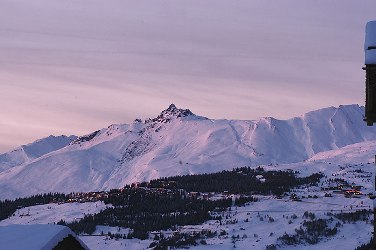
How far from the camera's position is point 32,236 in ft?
64.1

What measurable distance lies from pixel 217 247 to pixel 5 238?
15714 cm

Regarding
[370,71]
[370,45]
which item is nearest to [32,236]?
[370,71]

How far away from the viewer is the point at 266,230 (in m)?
197

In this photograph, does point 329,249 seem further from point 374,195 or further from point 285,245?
point 374,195

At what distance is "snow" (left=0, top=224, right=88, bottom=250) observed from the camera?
18.9 m

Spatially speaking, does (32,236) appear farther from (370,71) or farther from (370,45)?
(370,45)

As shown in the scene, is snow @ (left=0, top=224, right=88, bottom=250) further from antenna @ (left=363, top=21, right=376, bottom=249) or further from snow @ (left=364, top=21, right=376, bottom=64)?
snow @ (left=364, top=21, right=376, bottom=64)

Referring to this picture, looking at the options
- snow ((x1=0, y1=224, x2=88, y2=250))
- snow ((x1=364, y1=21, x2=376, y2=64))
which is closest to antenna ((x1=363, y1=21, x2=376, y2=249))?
snow ((x1=364, y1=21, x2=376, y2=64))

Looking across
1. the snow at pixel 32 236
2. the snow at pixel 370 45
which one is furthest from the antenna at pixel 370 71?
the snow at pixel 32 236

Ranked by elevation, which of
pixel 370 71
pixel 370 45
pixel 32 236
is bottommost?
pixel 32 236

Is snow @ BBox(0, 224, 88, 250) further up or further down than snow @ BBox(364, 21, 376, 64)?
further down

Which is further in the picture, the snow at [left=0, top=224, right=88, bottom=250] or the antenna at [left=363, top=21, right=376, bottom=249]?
the snow at [left=0, top=224, right=88, bottom=250]

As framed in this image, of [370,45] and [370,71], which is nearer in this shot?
[370,45]

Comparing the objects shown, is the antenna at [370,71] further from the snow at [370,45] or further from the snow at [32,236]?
the snow at [32,236]
